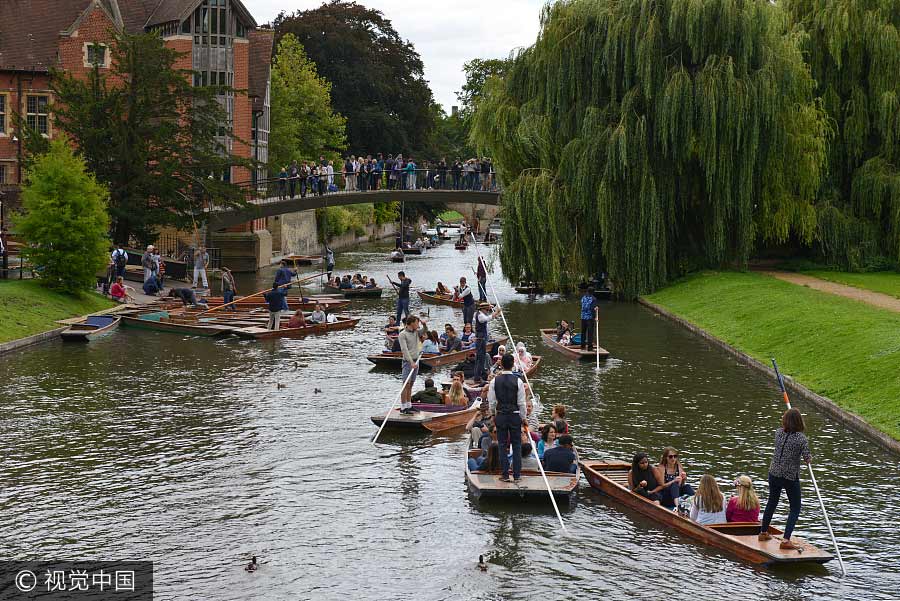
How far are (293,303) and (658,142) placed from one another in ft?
44.3

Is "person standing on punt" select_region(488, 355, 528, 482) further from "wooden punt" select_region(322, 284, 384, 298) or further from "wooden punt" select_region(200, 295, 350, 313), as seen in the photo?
"wooden punt" select_region(322, 284, 384, 298)

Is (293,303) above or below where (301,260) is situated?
below

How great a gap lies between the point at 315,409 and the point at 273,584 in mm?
9315

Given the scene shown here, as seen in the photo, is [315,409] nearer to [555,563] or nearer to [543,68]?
A: [555,563]

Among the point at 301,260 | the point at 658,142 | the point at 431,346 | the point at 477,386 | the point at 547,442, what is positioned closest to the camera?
the point at 547,442

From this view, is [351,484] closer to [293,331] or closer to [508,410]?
[508,410]

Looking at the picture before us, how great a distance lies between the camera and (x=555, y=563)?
1330cm

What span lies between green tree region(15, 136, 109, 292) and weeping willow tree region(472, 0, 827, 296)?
14.0m

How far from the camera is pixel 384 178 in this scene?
5609 centimetres

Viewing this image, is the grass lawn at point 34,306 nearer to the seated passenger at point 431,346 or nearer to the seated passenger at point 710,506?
the seated passenger at point 431,346

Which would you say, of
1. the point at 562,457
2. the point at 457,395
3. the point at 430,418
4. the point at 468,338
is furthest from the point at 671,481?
the point at 468,338

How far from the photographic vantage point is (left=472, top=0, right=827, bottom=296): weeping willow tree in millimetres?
36469

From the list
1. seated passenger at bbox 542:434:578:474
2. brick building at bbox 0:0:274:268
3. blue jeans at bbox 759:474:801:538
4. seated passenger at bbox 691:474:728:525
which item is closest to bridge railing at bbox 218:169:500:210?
brick building at bbox 0:0:274:268

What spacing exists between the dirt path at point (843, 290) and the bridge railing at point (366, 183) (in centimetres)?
1561
